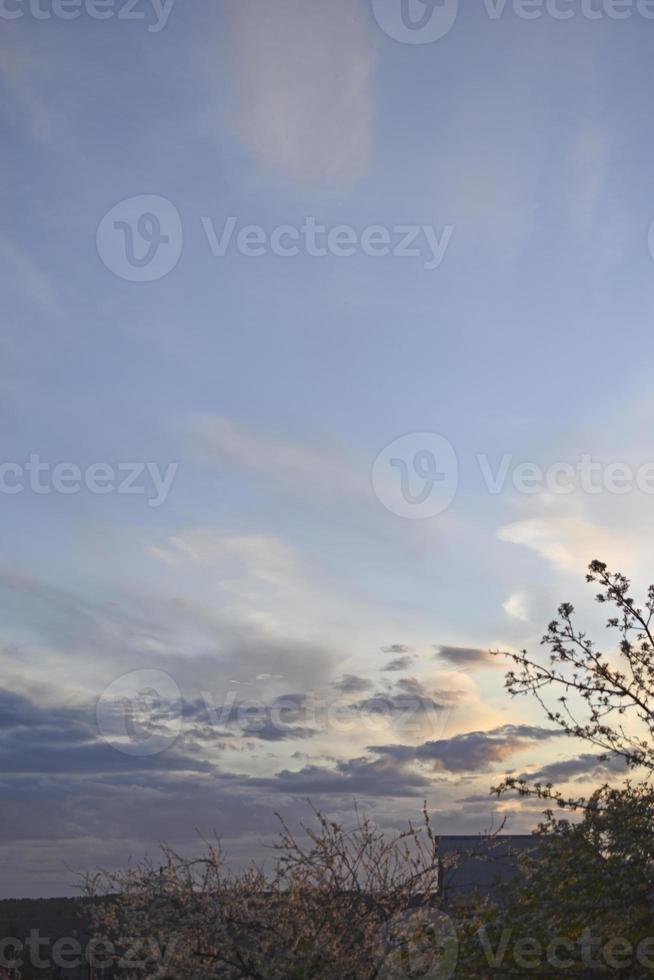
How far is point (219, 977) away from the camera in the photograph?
11773 millimetres

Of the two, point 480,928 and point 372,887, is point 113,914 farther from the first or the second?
point 480,928

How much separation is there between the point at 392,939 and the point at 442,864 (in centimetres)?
111

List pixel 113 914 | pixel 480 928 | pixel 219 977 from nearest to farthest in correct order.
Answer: pixel 219 977 < pixel 113 914 < pixel 480 928

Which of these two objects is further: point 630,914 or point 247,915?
point 630,914

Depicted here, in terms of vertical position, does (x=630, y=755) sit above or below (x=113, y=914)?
above

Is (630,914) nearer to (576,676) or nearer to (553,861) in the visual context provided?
(553,861)

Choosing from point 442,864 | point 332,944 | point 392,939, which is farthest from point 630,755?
point 332,944

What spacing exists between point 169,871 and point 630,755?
6780 millimetres

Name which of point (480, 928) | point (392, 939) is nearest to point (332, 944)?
point (392, 939)

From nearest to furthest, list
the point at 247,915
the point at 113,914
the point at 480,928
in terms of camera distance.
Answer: the point at 247,915
the point at 113,914
the point at 480,928

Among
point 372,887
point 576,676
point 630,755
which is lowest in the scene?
point 372,887

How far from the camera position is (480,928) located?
1454 centimetres

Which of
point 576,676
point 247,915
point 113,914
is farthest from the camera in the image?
point 576,676

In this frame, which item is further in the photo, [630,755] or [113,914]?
[630,755]
